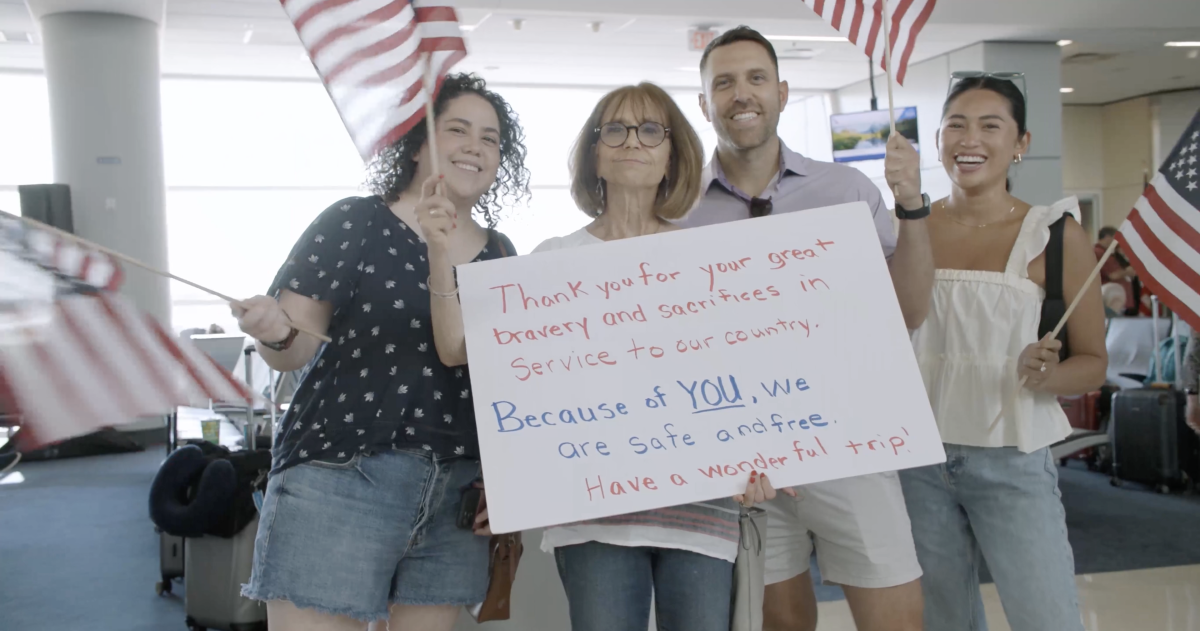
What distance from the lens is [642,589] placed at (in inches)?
61.1

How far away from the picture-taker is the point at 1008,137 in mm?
1890

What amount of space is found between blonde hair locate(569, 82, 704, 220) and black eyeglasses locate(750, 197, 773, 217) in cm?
21

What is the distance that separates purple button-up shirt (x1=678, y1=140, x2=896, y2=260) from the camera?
6.40ft

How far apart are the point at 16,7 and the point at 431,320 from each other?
323 inches

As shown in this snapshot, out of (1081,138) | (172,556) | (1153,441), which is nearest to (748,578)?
(172,556)

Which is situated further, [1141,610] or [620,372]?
[1141,610]

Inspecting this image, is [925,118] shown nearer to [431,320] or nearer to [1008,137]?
[1008,137]

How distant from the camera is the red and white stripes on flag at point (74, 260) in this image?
1.18 metres

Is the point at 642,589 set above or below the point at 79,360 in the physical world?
below

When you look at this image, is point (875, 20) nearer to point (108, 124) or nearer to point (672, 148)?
point (672, 148)

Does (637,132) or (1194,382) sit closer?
(637,132)

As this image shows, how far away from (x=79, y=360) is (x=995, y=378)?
5.27 ft

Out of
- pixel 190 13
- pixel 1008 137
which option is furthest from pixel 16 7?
pixel 1008 137

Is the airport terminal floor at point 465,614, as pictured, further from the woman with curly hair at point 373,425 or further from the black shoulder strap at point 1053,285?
the black shoulder strap at point 1053,285
